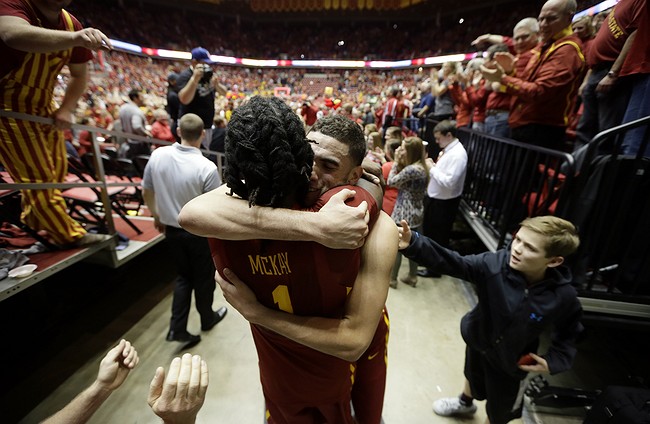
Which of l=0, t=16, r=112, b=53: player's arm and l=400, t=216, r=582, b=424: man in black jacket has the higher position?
l=0, t=16, r=112, b=53: player's arm

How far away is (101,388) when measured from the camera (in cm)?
121

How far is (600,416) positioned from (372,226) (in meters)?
2.03

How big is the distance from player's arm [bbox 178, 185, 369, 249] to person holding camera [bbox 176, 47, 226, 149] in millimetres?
3260

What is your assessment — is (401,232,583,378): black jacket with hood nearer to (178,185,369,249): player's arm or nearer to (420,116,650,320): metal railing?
(420,116,650,320): metal railing

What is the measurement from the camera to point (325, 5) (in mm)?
24469

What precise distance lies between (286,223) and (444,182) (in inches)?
122

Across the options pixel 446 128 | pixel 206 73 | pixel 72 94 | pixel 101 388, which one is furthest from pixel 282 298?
pixel 206 73

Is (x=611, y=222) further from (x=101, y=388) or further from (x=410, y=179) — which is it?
(x=101, y=388)

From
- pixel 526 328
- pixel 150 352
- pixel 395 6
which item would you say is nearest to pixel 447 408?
pixel 526 328

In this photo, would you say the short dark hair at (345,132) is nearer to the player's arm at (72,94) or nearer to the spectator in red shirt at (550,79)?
the player's arm at (72,94)

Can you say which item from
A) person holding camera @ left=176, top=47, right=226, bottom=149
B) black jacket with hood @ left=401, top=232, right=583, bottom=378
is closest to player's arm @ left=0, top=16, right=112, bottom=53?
person holding camera @ left=176, top=47, right=226, bottom=149

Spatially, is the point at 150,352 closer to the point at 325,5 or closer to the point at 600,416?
the point at 600,416

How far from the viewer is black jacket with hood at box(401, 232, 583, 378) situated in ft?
5.30

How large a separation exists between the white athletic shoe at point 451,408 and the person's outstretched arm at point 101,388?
2.17 meters
